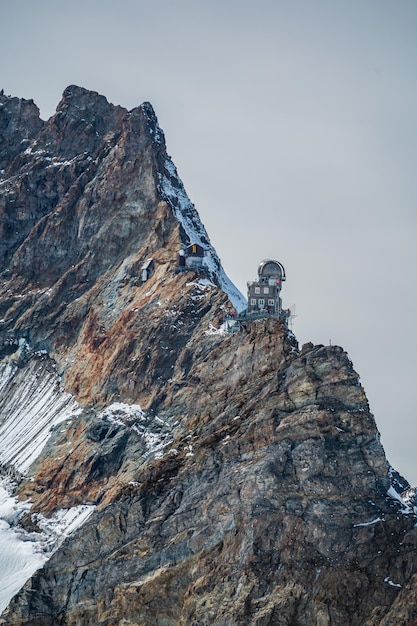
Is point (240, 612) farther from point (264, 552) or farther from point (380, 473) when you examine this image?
point (380, 473)

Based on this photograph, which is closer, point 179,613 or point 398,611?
point 398,611

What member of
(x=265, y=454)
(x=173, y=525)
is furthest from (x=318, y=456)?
(x=173, y=525)

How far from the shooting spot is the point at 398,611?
176500mm

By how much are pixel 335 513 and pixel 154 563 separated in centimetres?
2459

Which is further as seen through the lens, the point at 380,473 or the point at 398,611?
the point at 380,473

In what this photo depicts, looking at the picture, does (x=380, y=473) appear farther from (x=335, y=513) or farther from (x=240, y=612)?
(x=240, y=612)

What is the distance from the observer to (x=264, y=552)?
18825 centimetres

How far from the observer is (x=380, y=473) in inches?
7603

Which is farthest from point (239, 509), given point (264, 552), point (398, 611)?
point (398, 611)

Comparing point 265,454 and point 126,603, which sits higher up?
point 265,454

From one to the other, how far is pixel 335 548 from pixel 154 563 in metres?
24.3

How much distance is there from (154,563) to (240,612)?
1686 cm

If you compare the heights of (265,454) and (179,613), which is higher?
(265,454)

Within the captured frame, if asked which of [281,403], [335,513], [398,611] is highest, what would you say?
[281,403]
